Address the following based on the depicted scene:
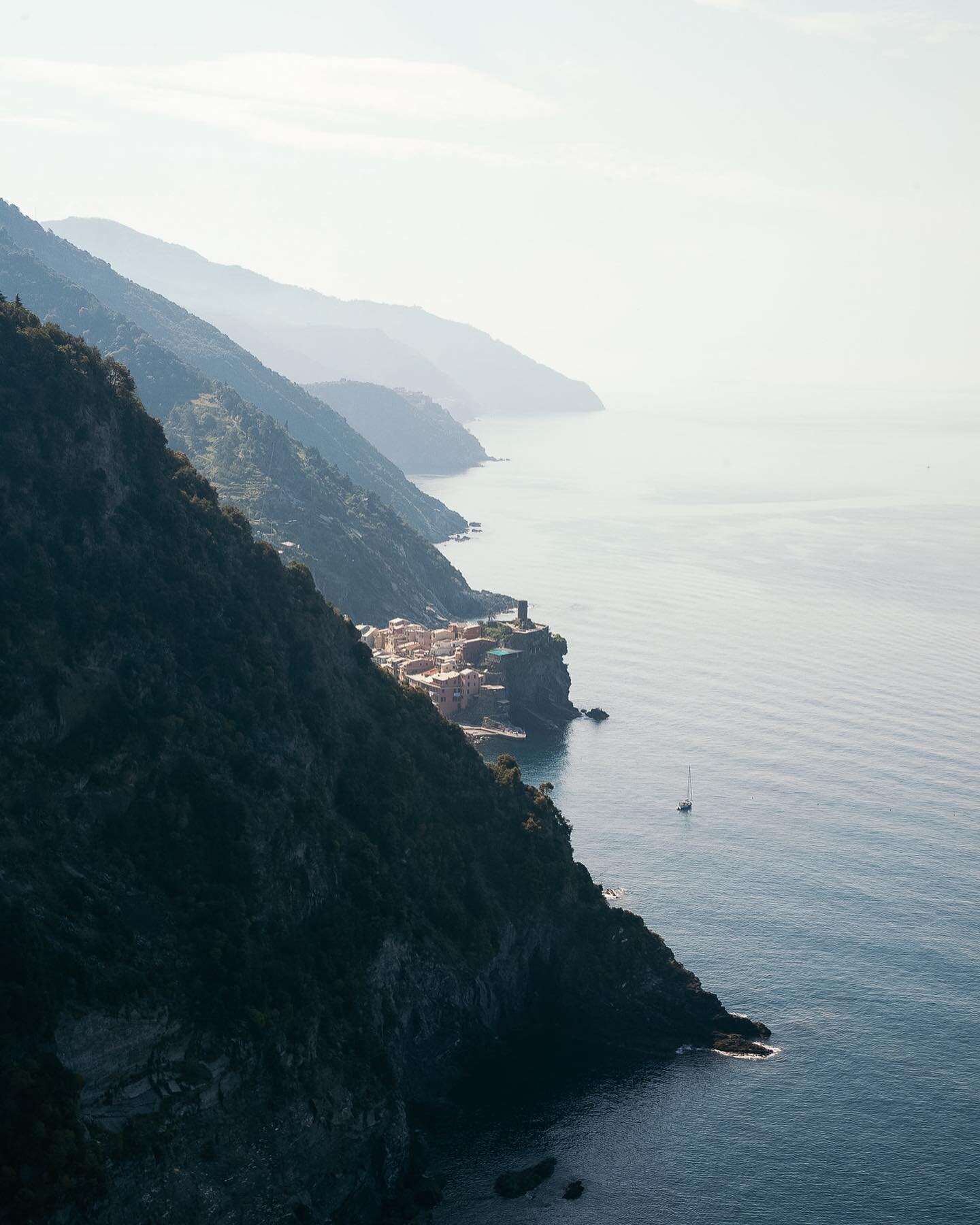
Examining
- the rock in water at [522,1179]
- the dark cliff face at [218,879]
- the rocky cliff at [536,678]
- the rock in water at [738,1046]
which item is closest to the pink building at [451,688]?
the rocky cliff at [536,678]

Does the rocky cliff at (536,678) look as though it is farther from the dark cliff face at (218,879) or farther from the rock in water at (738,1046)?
the rock in water at (738,1046)

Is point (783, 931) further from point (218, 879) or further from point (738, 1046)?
point (218, 879)

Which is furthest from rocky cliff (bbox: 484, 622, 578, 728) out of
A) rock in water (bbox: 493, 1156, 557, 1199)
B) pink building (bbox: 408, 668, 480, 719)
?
rock in water (bbox: 493, 1156, 557, 1199)

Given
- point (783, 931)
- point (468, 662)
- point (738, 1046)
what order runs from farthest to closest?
point (468, 662) < point (783, 931) < point (738, 1046)

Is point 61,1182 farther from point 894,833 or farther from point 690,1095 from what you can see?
point 894,833

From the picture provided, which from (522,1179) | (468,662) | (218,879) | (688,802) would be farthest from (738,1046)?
(468,662)

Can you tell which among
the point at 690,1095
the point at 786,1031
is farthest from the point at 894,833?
the point at 690,1095

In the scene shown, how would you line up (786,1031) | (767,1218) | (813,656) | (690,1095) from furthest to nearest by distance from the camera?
(813,656)
(786,1031)
(690,1095)
(767,1218)
